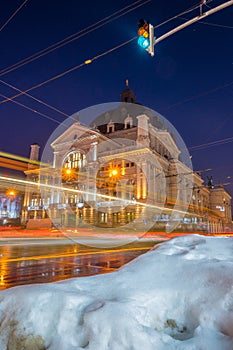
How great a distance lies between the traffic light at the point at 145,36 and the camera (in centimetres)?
700

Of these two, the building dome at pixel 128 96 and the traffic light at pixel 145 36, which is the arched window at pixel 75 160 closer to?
the building dome at pixel 128 96

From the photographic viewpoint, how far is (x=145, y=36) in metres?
7.03

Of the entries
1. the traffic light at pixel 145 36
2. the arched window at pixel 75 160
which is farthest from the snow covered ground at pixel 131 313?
the arched window at pixel 75 160

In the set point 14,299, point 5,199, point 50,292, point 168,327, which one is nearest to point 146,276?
point 168,327

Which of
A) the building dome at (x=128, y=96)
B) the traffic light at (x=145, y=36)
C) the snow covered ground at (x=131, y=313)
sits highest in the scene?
the building dome at (x=128, y=96)

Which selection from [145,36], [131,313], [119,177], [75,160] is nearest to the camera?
[131,313]

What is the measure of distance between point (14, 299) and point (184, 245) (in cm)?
262

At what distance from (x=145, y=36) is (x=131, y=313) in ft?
23.0

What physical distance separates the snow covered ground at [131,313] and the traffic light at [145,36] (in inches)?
237

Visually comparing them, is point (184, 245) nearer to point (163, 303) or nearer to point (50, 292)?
point (163, 303)

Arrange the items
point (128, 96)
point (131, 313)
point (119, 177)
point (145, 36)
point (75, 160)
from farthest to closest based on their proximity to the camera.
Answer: point (128, 96)
point (75, 160)
point (119, 177)
point (145, 36)
point (131, 313)

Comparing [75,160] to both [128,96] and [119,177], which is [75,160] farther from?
[128,96]

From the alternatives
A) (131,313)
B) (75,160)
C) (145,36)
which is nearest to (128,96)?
(75,160)

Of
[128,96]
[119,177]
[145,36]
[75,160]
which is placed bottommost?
[145,36]
